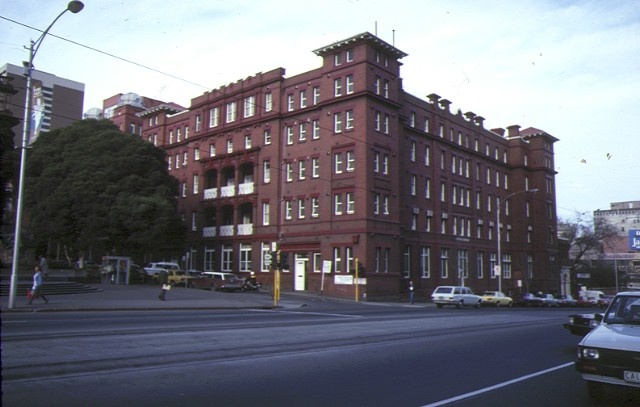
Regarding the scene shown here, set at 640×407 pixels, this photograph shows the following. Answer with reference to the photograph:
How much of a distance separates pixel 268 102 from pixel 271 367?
43.2m

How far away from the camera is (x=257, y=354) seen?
11.3m

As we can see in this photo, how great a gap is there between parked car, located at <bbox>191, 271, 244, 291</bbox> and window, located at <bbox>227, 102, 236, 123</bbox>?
17.4 meters

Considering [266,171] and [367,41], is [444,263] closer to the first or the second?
[266,171]

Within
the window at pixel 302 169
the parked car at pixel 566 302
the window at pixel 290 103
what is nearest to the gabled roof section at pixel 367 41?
the window at pixel 290 103

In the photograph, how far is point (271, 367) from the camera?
31.8 feet

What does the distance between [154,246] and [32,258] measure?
79.0 ft

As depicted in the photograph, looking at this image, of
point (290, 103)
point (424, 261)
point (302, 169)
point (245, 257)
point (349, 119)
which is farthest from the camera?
point (245, 257)

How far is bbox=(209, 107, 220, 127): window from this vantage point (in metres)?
56.4

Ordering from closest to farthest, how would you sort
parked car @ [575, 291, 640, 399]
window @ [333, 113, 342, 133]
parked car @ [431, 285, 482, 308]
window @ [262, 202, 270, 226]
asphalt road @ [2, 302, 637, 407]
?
parked car @ [575, 291, 640, 399] → asphalt road @ [2, 302, 637, 407] → parked car @ [431, 285, 482, 308] → window @ [333, 113, 342, 133] → window @ [262, 202, 270, 226]

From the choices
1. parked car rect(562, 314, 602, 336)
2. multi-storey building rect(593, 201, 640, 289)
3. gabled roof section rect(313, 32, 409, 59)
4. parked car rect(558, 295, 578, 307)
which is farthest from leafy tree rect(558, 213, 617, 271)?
parked car rect(562, 314, 602, 336)

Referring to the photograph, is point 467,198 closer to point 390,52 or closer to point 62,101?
point 390,52

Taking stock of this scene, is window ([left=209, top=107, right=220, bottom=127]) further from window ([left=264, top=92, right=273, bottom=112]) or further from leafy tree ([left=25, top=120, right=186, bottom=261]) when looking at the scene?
leafy tree ([left=25, top=120, right=186, bottom=261])

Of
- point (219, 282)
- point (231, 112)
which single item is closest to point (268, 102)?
point (231, 112)

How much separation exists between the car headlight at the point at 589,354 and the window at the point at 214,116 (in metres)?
51.9
